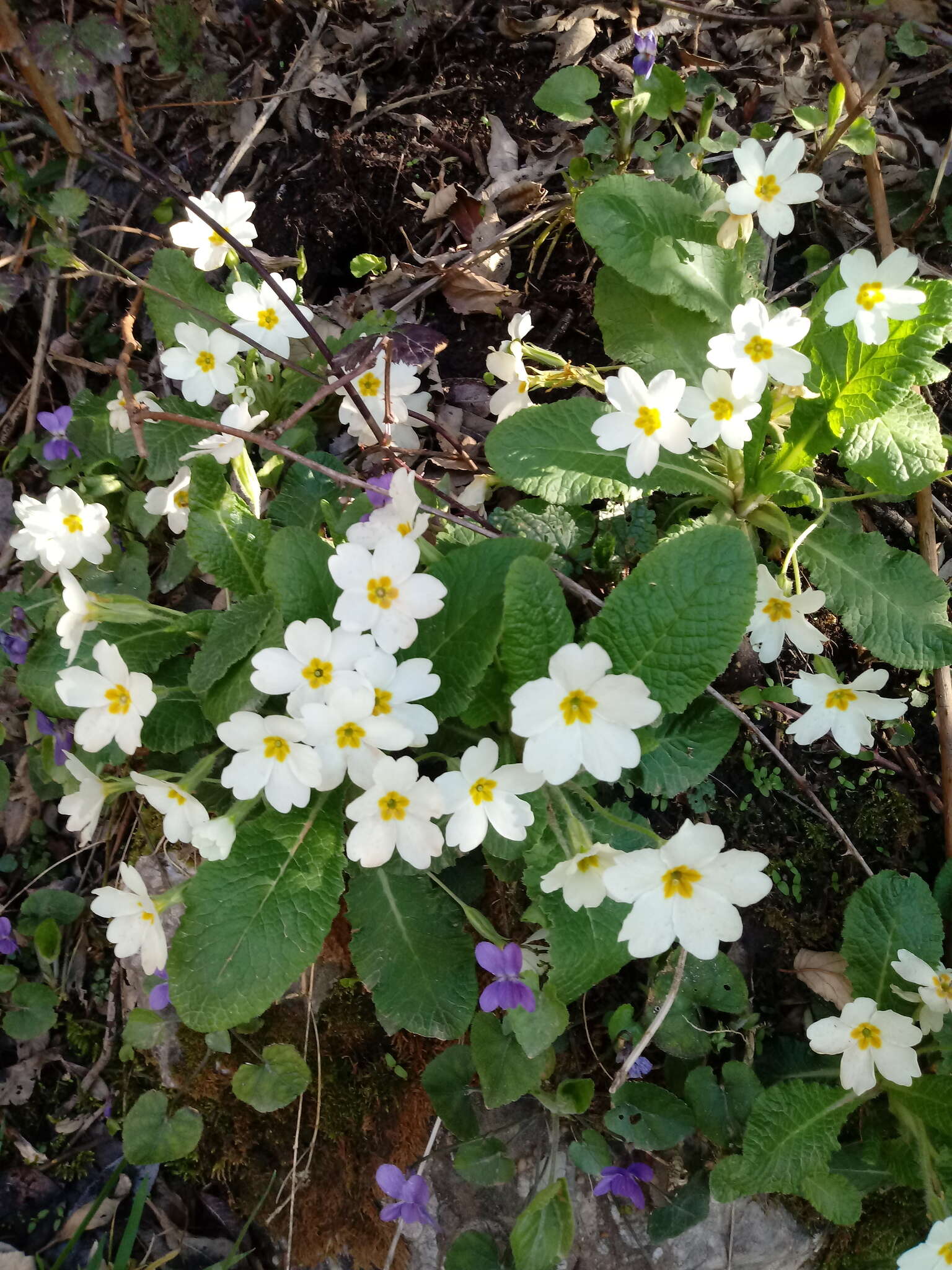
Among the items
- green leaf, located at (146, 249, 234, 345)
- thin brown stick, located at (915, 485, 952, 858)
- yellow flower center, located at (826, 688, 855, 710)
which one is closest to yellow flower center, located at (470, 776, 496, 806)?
yellow flower center, located at (826, 688, 855, 710)

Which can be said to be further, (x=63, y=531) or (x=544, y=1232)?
(x=63, y=531)

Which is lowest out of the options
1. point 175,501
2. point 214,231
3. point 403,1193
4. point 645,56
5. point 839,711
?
point 403,1193

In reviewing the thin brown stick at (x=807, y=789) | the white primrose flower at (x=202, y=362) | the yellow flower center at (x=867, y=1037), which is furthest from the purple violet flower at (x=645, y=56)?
the yellow flower center at (x=867, y=1037)

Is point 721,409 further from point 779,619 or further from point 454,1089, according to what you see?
point 454,1089

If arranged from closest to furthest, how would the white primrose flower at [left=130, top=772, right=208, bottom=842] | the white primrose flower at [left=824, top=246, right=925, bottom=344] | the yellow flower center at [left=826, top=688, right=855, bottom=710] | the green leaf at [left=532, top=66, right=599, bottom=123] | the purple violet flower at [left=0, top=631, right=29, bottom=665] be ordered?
1. the white primrose flower at [left=130, top=772, right=208, bottom=842]
2. the white primrose flower at [left=824, top=246, right=925, bottom=344]
3. the yellow flower center at [left=826, top=688, right=855, bottom=710]
4. the purple violet flower at [left=0, top=631, right=29, bottom=665]
5. the green leaf at [left=532, top=66, right=599, bottom=123]

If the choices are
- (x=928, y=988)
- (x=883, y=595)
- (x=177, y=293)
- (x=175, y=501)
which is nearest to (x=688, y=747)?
(x=883, y=595)

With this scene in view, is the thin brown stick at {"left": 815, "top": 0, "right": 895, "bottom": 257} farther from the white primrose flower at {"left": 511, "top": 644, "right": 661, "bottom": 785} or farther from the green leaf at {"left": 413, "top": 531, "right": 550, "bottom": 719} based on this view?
the white primrose flower at {"left": 511, "top": 644, "right": 661, "bottom": 785}
